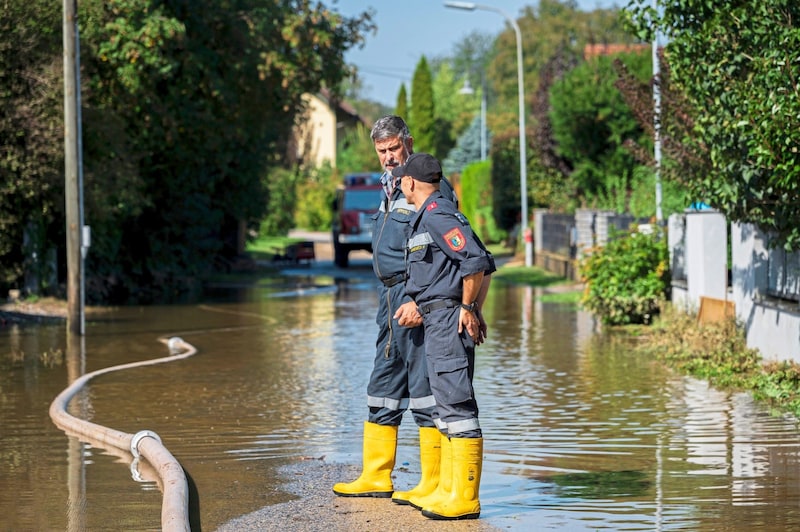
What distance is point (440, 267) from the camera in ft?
25.1

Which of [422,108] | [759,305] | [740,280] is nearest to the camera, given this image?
[759,305]

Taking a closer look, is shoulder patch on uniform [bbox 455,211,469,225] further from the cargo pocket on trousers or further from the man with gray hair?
the cargo pocket on trousers

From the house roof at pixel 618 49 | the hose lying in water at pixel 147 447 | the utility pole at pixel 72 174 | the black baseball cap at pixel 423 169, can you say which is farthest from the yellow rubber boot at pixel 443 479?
the house roof at pixel 618 49

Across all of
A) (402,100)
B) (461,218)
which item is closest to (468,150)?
(402,100)

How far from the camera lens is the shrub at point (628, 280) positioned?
1925cm

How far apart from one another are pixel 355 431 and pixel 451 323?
349cm

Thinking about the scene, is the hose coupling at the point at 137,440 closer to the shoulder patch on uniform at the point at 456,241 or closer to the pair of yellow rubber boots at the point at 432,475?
the pair of yellow rubber boots at the point at 432,475

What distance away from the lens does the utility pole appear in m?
19.3

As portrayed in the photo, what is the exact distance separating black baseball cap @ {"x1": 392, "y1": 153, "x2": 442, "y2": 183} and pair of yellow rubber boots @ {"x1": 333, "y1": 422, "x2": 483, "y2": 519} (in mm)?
1420

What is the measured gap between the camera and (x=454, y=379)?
24.6ft

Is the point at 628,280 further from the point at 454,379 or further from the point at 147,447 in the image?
the point at 454,379

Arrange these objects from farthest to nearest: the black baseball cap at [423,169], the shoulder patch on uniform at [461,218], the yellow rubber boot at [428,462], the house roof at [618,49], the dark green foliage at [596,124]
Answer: the house roof at [618,49] → the dark green foliage at [596,124] → the yellow rubber boot at [428,462] → the black baseball cap at [423,169] → the shoulder patch on uniform at [461,218]

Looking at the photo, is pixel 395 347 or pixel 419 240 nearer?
pixel 419 240

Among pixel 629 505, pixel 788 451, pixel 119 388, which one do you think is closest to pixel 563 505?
pixel 629 505
